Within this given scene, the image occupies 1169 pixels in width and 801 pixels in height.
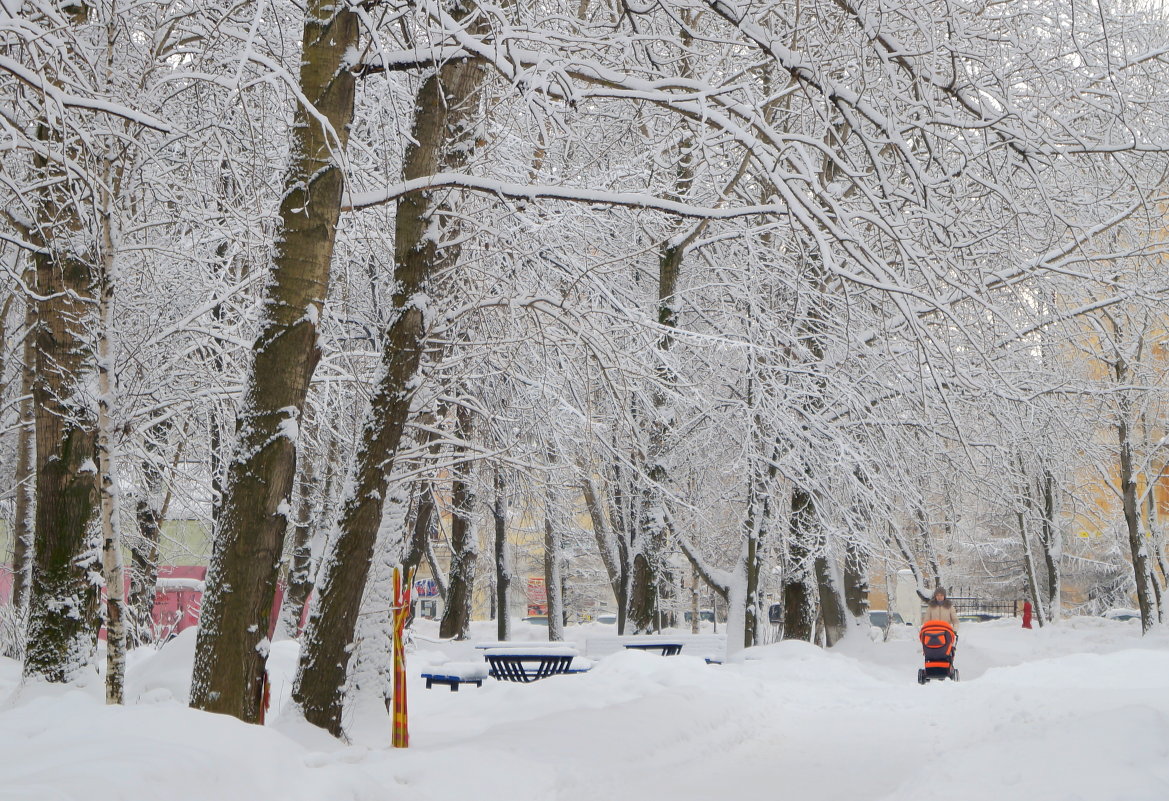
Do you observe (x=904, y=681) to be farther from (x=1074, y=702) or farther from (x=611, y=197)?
(x=611, y=197)

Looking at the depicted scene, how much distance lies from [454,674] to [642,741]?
512cm

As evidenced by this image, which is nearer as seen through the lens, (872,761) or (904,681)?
(872,761)

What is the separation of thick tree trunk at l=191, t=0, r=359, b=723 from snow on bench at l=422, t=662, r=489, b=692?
658cm

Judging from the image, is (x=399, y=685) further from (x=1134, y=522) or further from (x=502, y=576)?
(x=1134, y=522)

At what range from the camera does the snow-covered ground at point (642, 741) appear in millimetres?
5117

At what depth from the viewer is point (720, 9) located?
5578 mm

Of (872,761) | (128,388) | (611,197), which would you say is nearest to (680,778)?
(872,761)

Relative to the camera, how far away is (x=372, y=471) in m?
7.75

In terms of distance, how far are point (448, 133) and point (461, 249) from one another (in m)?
1.00

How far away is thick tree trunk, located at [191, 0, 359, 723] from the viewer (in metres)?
6.22

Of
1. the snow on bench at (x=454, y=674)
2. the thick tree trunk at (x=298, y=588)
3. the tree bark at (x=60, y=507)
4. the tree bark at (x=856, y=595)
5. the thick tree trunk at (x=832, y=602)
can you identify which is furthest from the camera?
the tree bark at (x=856, y=595)

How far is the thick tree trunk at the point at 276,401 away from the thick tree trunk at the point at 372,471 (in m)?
1.20

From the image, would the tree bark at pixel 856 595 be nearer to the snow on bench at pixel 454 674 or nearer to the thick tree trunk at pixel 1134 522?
the thick tree trunk at pixel 1134 522

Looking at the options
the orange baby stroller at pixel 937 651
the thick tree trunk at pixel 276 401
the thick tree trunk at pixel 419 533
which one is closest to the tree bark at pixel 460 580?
the thick tree trunk at pixel 419 533
